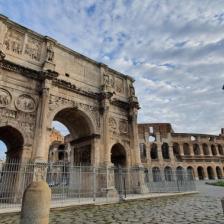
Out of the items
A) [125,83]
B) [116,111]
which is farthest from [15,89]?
[125,83]

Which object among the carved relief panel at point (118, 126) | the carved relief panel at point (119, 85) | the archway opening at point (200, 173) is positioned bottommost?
the archway opening at point (200, 173)

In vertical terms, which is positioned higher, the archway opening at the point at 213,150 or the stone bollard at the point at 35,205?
the archway opening at the point at 213,150

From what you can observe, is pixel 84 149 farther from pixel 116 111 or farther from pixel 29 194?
pixel 29 194

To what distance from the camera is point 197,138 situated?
3906 cm

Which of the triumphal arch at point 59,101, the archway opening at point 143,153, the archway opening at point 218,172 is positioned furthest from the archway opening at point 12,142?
the archway opening at point 218,172

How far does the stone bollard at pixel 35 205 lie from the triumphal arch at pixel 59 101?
7.41 metres

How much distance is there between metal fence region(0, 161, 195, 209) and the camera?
9703mm

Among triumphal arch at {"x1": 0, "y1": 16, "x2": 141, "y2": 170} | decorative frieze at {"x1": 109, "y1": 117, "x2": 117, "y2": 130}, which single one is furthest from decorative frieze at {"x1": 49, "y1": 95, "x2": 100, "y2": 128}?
decorative frieze at {"x1": 109, "y1": 117, "x2": 117, "y2": 130}

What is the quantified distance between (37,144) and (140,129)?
1106 inches

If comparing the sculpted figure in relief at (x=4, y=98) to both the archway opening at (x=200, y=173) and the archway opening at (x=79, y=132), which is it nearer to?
the archway opening at (x=79, y=132)

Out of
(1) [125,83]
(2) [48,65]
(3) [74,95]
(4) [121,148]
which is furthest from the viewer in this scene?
(1) [125,83]

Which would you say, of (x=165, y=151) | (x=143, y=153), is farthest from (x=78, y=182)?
(x=165, y=151)

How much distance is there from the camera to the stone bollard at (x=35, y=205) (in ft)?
10.6

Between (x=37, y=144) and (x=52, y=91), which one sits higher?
(x=52, y=91)
